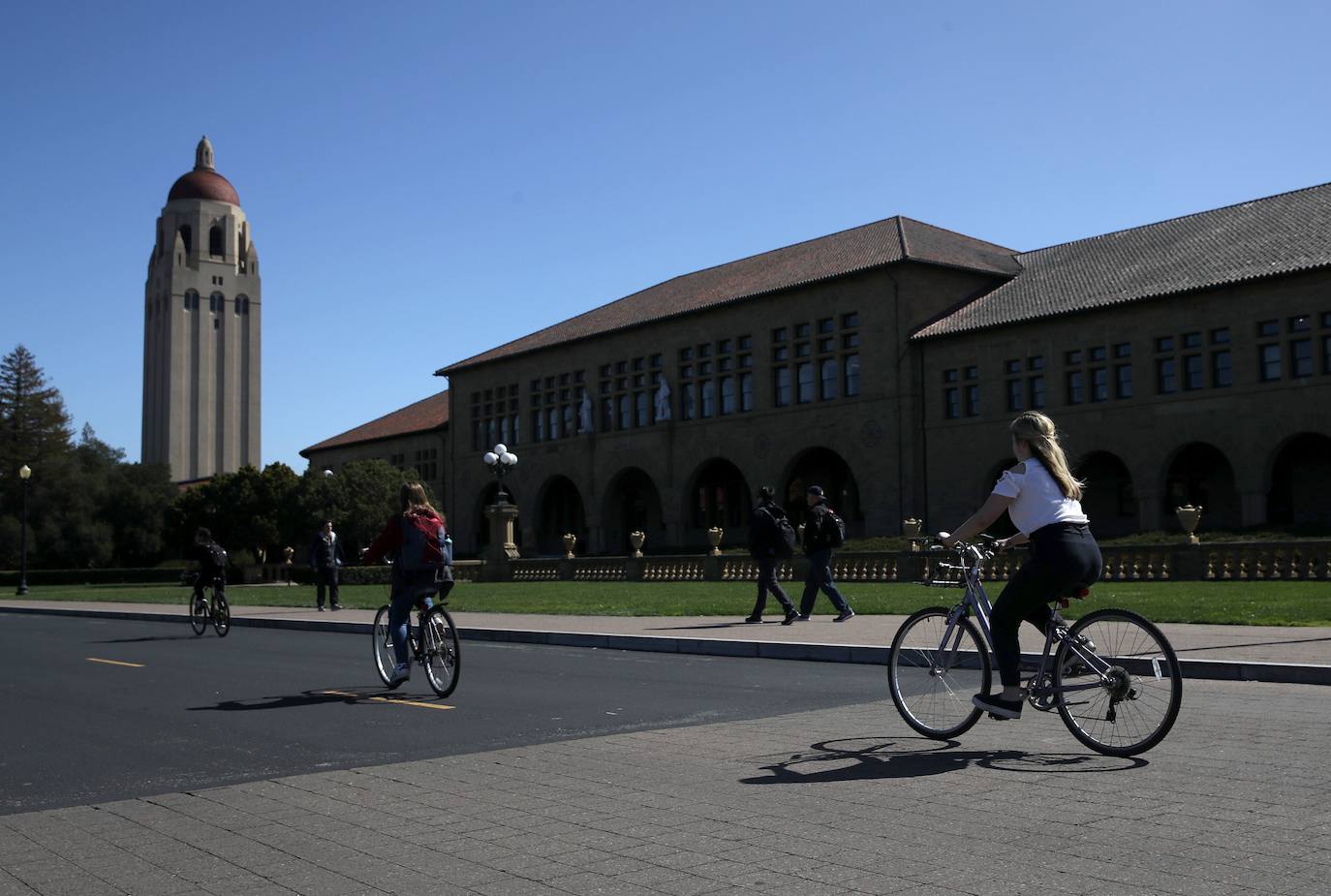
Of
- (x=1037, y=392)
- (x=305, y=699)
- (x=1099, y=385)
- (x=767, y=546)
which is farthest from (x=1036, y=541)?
(x=1037, y=392)

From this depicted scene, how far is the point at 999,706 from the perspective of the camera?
7414 millimetres

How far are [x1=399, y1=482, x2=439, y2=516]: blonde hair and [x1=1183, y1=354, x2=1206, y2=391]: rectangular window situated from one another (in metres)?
39.5

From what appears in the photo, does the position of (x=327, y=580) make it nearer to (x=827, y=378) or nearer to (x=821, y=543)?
(x=821, y=543)

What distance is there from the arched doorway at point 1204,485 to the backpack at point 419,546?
39.6 metres

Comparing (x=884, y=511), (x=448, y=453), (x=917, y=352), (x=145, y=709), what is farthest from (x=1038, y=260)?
(x=145, y=709)

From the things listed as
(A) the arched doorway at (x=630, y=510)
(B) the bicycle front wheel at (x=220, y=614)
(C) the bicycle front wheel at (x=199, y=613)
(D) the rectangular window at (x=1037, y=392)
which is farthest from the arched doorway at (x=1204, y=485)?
(C) the bicycle front wheel at (x=199, y=613)

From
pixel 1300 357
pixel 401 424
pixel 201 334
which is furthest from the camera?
pixel 201 334

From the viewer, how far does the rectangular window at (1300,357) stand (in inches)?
1662

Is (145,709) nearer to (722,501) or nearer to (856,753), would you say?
(856,753)

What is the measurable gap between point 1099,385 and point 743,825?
45228 millimetres

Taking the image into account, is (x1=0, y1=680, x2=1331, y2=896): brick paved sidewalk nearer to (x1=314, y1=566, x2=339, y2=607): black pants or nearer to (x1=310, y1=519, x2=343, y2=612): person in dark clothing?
(x1=314, y1=566, x2=339, y2=607): black pants

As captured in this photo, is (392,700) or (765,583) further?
(765,583)

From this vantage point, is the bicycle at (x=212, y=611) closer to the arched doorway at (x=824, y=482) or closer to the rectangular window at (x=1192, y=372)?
the rectangular window at (x=1192, y=372)

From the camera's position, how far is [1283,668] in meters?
11.2
